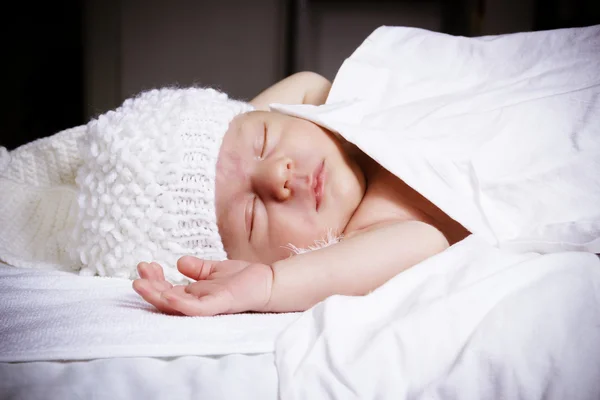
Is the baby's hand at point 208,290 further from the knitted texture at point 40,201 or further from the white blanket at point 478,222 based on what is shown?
the knitted texture at point 40,201

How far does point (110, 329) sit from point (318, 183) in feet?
1.67

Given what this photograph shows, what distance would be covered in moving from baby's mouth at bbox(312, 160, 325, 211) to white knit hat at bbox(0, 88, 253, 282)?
0.65ft

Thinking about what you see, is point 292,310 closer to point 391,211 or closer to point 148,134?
point 391,211

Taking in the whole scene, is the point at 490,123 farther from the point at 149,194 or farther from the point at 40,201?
the point at 40,201

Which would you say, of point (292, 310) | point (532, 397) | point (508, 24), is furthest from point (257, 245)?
point (508, 24)

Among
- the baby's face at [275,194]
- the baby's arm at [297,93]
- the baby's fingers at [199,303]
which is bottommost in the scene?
the baby's fingers at [199,303]

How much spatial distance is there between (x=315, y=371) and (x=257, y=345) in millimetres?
74

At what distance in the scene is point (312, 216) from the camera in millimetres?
964

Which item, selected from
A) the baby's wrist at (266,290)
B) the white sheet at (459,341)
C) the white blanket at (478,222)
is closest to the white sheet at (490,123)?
the white blanket at (478,222)

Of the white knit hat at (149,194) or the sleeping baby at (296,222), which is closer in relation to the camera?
the sleeping baby at (296,222)

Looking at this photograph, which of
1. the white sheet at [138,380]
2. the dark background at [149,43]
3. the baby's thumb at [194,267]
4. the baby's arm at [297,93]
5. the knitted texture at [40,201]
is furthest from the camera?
the dark background at [149,43]

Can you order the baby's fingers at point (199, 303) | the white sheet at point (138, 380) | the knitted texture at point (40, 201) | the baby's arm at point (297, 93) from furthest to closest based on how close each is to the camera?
the baby's arm at point (297, 93) < the knitted texture at point (40, 201) < the baby's fingers at point (199, 303) < the white sheet at point (138, 380)

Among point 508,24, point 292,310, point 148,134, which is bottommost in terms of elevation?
point 292,310

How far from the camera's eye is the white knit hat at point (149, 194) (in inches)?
35.8
